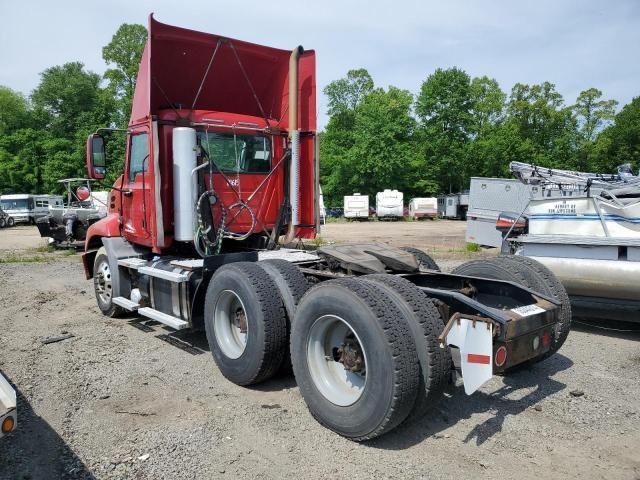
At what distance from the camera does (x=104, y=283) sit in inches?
293

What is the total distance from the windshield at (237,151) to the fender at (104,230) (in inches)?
78.0

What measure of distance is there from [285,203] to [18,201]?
3439 cm

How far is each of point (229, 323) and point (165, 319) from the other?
104 centimetres

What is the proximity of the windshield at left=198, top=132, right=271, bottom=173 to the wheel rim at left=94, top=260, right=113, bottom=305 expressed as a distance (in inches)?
95.9

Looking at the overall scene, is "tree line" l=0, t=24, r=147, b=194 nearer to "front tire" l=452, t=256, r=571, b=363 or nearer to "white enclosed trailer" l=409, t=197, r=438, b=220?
"white enclosed trailer" l=409, t=197, r=438, b=220

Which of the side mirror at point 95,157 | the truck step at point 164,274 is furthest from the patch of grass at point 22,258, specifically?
the truck step at point 164,274

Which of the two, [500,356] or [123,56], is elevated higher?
[123,56]

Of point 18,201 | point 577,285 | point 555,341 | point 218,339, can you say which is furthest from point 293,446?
point 18,201

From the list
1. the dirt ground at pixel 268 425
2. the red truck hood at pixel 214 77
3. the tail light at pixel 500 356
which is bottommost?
the dirt ground at pixel 268 425

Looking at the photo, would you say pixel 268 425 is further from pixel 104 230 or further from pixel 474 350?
pixel 104 230

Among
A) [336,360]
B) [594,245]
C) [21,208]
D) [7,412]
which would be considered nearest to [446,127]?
[21,208]

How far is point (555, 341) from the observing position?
4.33 metres

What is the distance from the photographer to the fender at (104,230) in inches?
283

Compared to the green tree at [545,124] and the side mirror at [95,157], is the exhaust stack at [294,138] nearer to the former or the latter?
the side mirror at [95,157]
